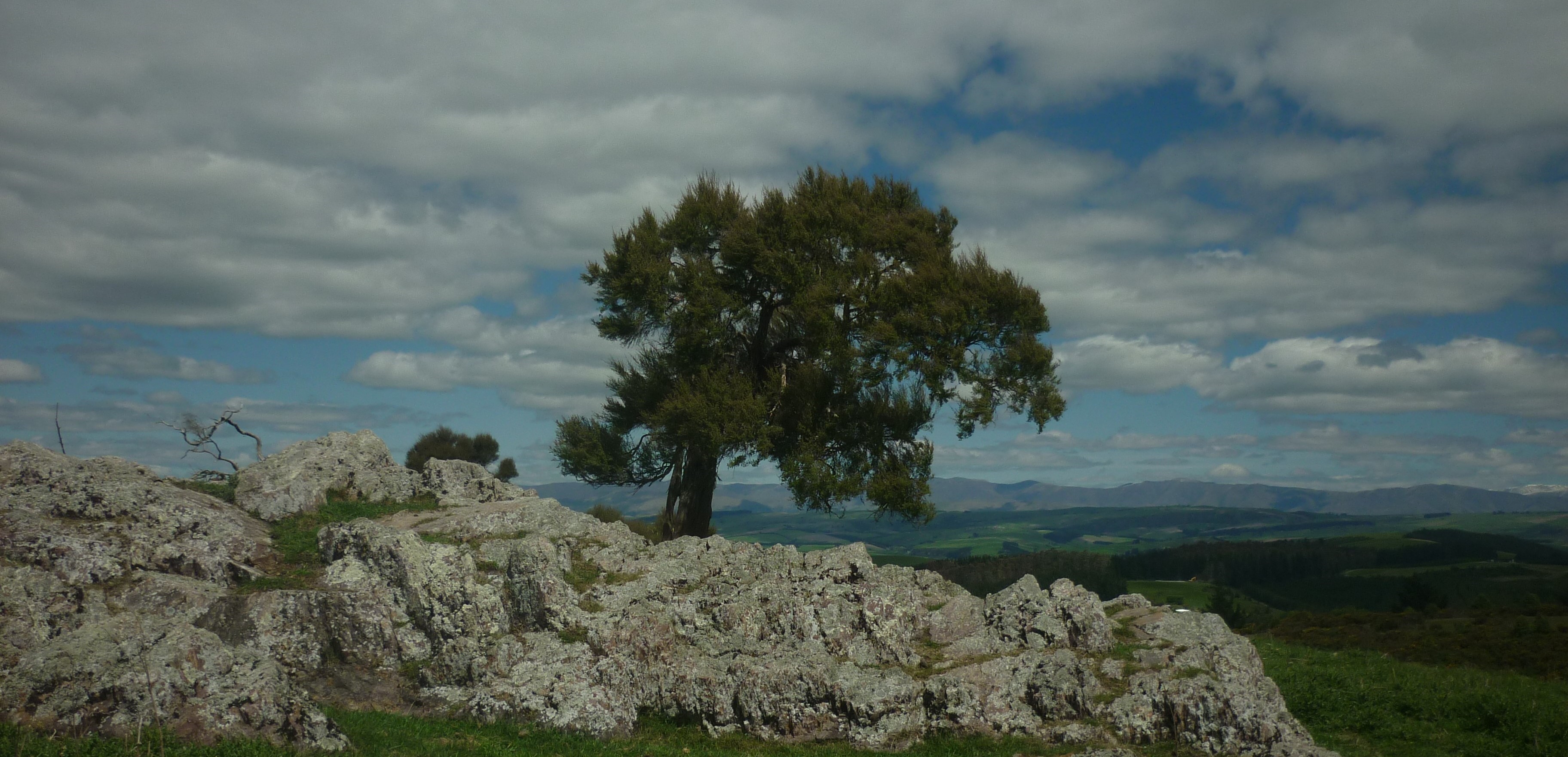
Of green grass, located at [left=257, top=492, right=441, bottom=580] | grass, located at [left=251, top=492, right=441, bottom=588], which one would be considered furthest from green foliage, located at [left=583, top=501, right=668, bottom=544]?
green grass, located at [left=257, top=492, right=441, bottom=580]

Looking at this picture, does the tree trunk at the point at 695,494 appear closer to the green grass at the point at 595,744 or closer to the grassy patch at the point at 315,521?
the grassy patch at the point at 315,521

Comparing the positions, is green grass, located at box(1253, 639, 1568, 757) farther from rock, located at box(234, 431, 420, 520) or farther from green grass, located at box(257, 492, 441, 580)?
rock, located at box(234, 431, 420, 520)

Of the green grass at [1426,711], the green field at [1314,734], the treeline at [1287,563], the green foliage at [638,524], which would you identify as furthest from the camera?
the treeline at [1287,563]

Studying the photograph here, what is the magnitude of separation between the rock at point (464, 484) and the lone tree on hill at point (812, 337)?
Result: 662cm

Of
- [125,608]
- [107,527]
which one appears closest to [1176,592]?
[125,608]

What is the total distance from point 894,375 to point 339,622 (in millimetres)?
23622

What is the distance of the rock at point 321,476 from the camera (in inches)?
1325

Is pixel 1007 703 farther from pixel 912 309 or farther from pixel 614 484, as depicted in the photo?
pixel 614 484

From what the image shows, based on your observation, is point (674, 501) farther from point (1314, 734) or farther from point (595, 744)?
point (1314, 734)

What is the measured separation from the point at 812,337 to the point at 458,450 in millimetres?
43110

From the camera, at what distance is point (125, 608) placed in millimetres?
22812

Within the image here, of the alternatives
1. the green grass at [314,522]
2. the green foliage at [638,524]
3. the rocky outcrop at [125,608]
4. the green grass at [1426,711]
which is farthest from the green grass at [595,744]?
the green foliage at [638,524]

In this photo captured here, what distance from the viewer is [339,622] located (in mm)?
24047

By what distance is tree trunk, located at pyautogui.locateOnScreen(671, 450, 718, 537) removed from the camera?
135 ft
